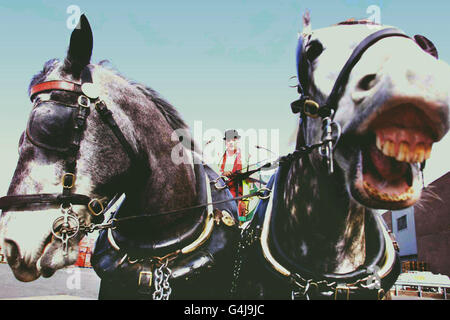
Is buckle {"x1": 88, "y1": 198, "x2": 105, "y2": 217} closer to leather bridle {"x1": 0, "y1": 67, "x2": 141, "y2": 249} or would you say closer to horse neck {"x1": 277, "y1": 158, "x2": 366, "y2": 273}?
leather bridle {"x1": 0, "y1": 67, "x2": 141, "y2": 249}

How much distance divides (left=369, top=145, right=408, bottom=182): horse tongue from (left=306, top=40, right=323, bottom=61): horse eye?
655 mm

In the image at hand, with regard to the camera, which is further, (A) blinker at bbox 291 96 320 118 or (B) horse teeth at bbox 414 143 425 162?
(A) blinker at bbox 291 96 320 118

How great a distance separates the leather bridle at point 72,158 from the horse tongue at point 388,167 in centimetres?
145

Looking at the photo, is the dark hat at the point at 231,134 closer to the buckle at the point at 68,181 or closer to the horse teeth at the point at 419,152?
the buckle at the point at 68,181

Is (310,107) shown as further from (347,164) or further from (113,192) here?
(113,192)

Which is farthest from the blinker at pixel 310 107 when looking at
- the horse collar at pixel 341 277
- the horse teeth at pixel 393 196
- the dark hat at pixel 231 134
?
the dark hat at pixel 231 134

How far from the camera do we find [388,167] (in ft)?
4.65

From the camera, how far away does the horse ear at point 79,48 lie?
6.98 ft

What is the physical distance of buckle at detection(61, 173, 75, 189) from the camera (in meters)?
1.86

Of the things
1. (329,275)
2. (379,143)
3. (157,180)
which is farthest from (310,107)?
(157,180)

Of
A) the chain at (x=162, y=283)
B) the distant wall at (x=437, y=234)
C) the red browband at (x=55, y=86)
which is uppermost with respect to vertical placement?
the distant wall at (x=437, y=234)

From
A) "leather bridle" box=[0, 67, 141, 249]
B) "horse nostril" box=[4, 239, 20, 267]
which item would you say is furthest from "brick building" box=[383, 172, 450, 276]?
"horse nostril" box=[4, 239, 20, 267]

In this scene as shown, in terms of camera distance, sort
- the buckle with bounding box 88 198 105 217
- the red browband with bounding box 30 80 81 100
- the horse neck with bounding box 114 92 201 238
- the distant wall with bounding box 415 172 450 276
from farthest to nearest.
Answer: the distant wall with bounding box 415 172 450 276 → the horse neck with bounding box 114 92 201 238 → the red browband with bounding box 30 80 81 100 → the buckle with bounding box 88 198 105 217
